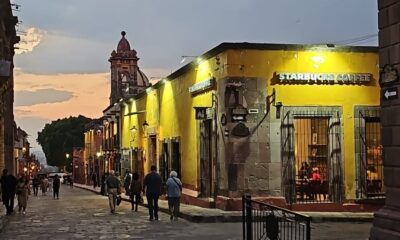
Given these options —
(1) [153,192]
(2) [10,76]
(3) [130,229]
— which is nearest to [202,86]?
(1) [153,192]

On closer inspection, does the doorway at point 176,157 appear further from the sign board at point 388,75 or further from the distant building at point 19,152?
the distant building at point 19,152

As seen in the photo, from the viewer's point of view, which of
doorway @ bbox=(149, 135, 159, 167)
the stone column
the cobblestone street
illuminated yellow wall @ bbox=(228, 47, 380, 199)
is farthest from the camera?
doorway @ bbox=(149, 135, 159, 167)

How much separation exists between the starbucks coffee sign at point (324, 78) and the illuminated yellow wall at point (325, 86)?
0.13 metres

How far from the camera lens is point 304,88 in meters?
21.4

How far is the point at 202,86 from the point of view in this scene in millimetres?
23406

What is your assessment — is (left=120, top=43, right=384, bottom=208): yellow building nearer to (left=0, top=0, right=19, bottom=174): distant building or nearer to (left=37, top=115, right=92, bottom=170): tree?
(left=0, top=0, right=19, bottom=174): distant building

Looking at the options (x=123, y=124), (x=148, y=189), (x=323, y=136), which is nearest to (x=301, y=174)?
(x=323, y=136)

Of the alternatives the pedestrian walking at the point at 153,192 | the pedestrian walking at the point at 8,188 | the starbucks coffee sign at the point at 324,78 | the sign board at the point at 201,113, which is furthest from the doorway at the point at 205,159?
the pedestrian walking at the point at 8,188

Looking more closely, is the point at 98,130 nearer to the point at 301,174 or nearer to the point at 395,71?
the point at 301,174

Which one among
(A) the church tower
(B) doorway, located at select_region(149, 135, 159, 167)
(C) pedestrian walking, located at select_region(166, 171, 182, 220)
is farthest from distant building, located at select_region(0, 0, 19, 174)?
(A) the church tower

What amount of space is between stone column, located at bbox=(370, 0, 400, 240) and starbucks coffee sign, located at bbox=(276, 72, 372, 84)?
923 cm

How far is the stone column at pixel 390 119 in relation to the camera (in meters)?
11.3

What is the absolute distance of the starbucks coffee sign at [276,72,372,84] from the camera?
69.5 feet

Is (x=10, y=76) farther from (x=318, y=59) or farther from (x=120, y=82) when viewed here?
(x=120, y=82)
